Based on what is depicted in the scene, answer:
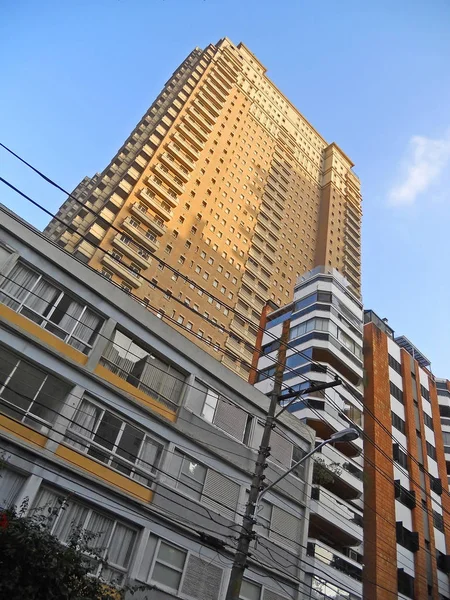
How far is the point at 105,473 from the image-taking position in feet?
49.4

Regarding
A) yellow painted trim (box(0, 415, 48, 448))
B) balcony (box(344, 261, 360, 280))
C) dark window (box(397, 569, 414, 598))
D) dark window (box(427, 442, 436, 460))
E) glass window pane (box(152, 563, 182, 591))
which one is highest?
balcony (box(344, 261, 360, 280))

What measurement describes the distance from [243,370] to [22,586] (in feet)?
172

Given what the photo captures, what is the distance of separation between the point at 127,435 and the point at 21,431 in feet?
11.2

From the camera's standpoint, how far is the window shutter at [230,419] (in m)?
18.9

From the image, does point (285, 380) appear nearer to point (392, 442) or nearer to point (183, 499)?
point (392, 442)

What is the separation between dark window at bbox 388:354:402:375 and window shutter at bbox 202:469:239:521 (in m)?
30.2

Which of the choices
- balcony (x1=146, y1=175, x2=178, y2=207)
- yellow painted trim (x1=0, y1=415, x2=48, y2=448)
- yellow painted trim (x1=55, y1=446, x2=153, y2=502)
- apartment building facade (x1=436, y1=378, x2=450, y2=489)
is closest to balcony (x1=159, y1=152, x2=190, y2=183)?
balcony (x1=146, y1=175, x2=178, y2=207)

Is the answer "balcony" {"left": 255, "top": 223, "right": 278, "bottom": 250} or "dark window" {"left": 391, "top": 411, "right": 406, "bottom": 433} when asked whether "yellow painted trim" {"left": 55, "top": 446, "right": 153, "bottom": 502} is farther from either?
"balcony" {"left": 255, "top": 223, "right": 278, "bottom": 250}

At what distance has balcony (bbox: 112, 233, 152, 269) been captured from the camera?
55.8 metres

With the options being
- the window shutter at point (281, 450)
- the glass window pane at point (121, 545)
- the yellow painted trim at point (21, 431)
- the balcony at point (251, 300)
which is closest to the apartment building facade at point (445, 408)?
the balcony at point (251, 300)

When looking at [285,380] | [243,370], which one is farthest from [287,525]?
[243,370]

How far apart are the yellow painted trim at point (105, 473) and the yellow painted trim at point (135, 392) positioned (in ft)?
8.34

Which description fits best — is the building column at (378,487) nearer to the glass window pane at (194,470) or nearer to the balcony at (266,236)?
the glass window pane at (194,470)

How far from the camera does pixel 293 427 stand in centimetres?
2166
